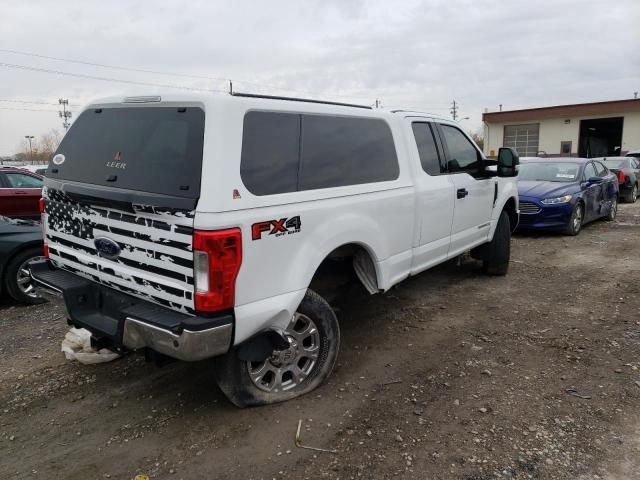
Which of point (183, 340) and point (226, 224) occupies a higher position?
point (226, 224)

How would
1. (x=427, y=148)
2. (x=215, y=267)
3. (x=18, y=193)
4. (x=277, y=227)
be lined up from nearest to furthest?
1. (x=215, y=267)
2. (x=277, y=227)
3. (x=427, y=148)
4. (x=18, y=193)

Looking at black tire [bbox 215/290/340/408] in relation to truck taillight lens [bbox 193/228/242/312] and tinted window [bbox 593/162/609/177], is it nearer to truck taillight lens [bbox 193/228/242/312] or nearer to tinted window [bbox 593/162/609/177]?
truck taillight lens [bbox 193/228/242/312]

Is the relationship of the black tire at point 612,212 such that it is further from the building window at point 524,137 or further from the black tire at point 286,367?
the building window at point 524,137

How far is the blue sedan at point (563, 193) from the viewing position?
940cm

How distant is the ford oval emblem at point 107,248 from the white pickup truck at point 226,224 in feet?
0.03

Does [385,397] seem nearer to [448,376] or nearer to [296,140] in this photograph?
[448,376]

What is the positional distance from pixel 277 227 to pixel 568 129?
37538 mm

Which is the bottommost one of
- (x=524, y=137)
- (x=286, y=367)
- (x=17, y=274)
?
(x=286, y=367)

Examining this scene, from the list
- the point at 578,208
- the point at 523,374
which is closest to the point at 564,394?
the point at 523,374

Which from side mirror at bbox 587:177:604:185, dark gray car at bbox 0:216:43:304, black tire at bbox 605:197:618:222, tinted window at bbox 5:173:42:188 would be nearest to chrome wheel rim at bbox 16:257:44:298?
dark gray car at bbox 0:216:43:304

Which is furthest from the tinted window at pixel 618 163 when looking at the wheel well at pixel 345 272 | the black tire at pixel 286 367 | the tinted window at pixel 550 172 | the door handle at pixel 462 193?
the black tire at pixel 286 367

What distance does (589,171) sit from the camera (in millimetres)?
10781

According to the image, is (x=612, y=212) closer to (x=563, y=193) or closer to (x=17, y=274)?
(x=563, y=193)

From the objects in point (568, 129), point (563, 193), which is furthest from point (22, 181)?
point (568, 129)
